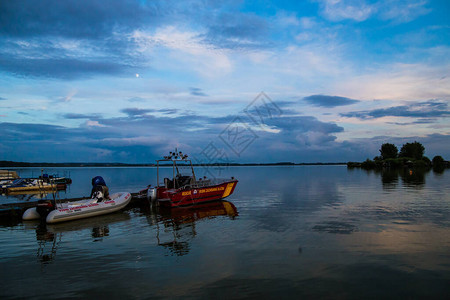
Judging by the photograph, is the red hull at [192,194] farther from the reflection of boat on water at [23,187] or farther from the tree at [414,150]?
the tree at [414,150]

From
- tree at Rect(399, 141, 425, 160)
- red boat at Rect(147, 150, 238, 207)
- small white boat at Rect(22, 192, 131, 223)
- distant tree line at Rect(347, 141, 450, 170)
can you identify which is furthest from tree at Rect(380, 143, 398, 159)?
small white boat at Rect(22, 192, 131, 223)

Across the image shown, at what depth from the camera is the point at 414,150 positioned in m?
141

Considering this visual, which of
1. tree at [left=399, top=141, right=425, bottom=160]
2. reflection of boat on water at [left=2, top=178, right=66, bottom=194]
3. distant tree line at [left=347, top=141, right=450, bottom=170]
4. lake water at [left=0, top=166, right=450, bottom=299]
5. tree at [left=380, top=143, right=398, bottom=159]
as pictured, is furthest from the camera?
tree at [left=380, top=143, right=398, bottom=159]

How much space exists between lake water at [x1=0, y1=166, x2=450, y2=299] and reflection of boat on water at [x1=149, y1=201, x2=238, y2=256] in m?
0.10

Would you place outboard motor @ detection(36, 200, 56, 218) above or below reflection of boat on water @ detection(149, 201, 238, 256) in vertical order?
above

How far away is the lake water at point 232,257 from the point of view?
7734 millimetres

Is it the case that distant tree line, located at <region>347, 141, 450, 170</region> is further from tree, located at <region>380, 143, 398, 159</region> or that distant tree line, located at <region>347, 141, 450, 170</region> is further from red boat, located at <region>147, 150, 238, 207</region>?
red boat, located at <region>147, 150, 238, 207</region>

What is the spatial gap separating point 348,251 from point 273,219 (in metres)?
6.90

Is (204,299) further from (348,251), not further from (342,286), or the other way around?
(348,251)

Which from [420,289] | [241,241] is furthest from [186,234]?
[420,289]

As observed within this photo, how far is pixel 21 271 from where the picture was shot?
30.3 ft

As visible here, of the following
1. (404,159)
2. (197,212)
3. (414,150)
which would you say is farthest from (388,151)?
(197,212)

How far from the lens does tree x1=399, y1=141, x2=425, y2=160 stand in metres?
140

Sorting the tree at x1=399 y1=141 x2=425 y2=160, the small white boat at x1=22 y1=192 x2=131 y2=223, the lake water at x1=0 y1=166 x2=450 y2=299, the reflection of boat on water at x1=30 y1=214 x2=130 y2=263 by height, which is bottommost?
the lake water at x1=0 y1=166 x2=450 y2=299
